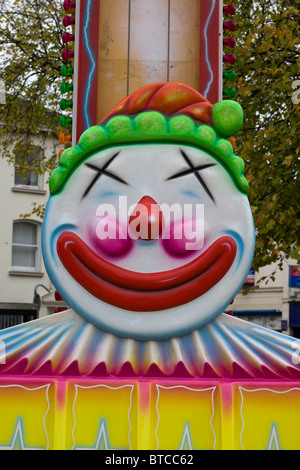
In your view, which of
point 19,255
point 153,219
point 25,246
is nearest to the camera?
point 153,219

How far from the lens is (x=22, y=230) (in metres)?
20.2

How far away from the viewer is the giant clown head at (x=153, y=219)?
3.12 metres

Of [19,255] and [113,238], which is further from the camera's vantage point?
[19,255]

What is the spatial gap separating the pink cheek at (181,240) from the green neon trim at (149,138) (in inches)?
11.8

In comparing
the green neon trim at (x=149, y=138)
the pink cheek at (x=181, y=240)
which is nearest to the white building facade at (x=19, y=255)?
the green neon trim at (x=149, y=138)

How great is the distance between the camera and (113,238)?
3150mm

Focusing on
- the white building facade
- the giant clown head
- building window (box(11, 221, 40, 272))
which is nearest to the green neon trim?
the giant clown head

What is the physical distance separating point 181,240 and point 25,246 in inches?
681

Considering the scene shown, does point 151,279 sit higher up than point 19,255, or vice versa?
point 19,255

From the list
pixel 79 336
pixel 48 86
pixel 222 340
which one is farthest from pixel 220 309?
pixel 48 86

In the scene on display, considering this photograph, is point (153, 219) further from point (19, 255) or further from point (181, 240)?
point (19, 255)

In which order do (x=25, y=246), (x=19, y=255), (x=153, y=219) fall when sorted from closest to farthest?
1. (x=153, y=219)
2. (x=19, y=255)
3. (x=25, y=246)

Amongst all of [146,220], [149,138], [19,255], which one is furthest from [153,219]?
[19,255]

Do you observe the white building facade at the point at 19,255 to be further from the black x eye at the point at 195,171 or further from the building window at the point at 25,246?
the black x eye at the point at 195,171
